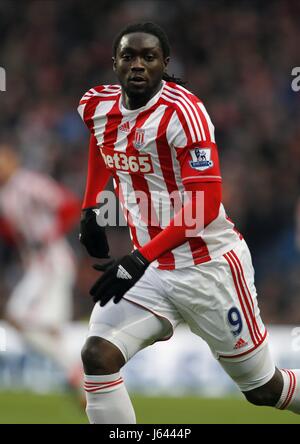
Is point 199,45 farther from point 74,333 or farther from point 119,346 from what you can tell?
point 119,346

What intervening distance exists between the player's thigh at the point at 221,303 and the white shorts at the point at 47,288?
471 centimetres

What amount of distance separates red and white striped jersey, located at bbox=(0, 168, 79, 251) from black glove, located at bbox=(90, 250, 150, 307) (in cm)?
511

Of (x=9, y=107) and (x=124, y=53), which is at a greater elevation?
(x=124, y=53)

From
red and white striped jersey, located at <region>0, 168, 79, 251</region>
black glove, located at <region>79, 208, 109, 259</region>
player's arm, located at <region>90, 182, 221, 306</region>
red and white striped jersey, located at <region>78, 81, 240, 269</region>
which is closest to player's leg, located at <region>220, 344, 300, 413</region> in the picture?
red and white striped jersey, located at <region>78, 81, 240, 269</region>

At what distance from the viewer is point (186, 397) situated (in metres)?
10.2

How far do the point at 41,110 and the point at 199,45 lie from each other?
2202mm

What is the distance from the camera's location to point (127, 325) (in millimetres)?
5387

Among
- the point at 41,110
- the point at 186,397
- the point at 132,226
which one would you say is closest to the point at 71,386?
the point at 186,397

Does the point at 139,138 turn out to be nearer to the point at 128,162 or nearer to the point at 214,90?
the point at 128,162

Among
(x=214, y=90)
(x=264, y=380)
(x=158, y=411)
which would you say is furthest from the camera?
(x=214, y=90)

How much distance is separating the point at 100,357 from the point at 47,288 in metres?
5.11

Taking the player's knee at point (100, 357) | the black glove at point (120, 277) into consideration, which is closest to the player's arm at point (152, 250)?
the black glove at point (120, 277)

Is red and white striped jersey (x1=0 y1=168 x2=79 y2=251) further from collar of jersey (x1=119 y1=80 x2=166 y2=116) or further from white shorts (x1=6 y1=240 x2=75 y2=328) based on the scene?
collar of jersey (x1=119 y1=80 x2=166 y2=116)

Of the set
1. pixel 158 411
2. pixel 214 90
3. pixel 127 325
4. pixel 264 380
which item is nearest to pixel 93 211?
pixel 127 325
